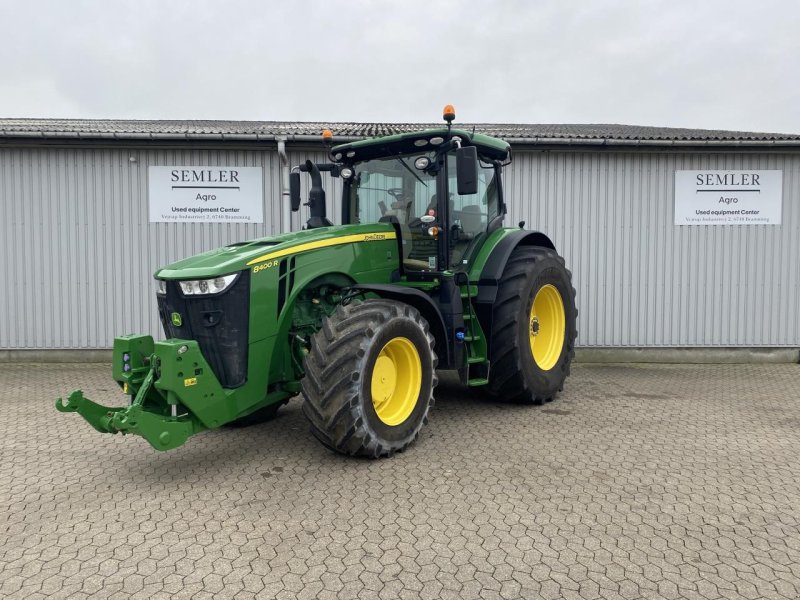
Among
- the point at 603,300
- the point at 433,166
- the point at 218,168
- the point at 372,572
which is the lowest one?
the point at 372,572

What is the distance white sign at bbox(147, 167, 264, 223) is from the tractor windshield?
335cm

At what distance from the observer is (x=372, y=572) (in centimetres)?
290

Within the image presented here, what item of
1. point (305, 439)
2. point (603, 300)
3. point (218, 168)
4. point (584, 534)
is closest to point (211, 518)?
point (305, 439)

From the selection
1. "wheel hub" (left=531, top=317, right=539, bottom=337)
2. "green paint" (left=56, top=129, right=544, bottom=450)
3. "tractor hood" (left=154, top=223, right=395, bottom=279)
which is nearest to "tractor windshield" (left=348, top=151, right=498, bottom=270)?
"green paint" (left=56, top=129, right=544, bottom=450)

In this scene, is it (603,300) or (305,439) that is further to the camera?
(603,300)

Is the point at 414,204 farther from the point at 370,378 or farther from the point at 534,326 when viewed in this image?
the point at 370,378

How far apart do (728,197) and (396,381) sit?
6.57m

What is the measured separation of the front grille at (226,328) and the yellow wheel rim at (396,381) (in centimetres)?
95

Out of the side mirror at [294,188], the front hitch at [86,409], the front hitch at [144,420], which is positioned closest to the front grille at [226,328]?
the front hitch at [144,420]

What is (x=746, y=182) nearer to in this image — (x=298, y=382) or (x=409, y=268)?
(x=409, y=268)

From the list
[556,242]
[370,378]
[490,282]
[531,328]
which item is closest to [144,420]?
[370,378]

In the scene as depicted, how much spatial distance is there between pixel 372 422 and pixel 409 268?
1696 millimetres

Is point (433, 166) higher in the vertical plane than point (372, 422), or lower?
higher

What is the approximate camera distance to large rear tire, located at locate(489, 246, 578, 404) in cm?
559
